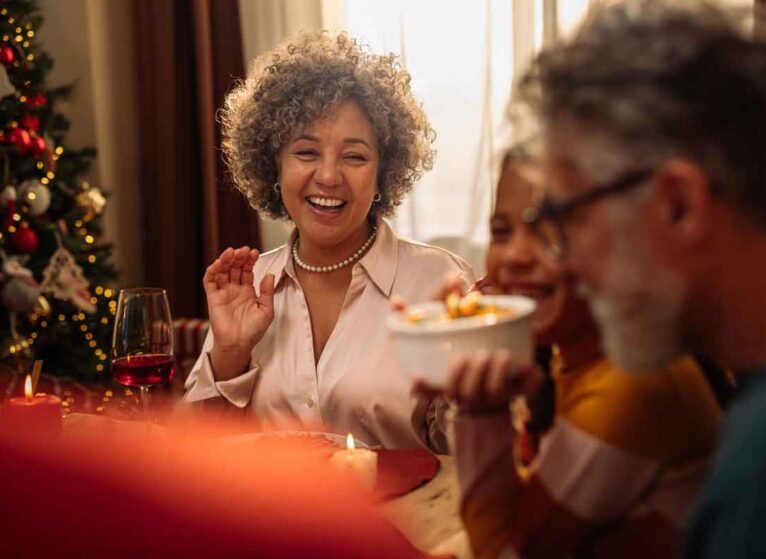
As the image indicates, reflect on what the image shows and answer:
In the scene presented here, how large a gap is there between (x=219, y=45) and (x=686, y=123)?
3.85 meters

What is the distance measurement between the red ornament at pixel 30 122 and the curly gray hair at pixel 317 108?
165cm

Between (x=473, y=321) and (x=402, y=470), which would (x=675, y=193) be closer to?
(x=473, y=321)

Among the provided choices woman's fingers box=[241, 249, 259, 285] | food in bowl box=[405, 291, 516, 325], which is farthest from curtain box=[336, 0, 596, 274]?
food in bowl box=[405, 291, 516, 325]

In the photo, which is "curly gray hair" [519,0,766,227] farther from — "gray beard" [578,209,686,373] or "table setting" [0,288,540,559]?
"table setting" [0,288,540,559]

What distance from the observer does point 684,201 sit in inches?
25.8

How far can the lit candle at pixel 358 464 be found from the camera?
1.24 m

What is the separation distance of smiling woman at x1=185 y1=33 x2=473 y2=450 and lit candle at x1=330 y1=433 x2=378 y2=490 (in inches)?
25.1

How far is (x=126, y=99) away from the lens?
4656mm

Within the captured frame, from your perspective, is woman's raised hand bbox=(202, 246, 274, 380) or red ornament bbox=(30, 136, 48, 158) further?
red ornament bbox=(30, 136, 48, 158)

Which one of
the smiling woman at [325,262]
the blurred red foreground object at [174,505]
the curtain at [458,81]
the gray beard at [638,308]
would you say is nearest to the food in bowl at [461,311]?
the gray beard at [638,308]

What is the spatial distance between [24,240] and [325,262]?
6.39 feet

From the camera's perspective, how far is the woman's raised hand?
204 cm

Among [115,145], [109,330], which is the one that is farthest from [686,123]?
[115,145]

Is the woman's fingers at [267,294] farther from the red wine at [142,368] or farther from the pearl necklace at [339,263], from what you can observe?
the red wine at [142,368]
